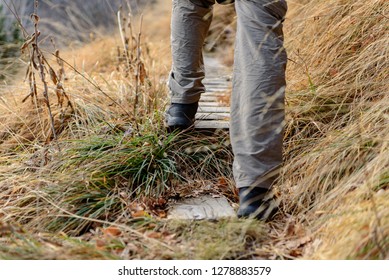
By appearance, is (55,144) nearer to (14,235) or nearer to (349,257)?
(14,235)

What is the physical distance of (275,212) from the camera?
2336 millimetres

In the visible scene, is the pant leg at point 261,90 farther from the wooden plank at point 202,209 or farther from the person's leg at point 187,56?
the person's leg at point 187,56

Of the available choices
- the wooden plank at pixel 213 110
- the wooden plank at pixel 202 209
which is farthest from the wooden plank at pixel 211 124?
the wooden plank at pixel 202 209

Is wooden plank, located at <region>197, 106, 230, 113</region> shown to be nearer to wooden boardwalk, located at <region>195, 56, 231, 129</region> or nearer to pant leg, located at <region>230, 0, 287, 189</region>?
wooden boardwalk, located at <region>195, 56, 231, 129</region>

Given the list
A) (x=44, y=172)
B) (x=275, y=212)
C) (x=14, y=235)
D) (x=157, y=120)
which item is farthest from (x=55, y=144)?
(x=275, y=212)

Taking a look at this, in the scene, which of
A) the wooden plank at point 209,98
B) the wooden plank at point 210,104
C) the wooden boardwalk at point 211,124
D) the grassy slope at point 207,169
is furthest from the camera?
the wooden plank at point 209,98

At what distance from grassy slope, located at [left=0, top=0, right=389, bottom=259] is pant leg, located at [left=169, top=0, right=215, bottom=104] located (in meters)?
0.20

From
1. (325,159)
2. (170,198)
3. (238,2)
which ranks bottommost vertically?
(170,198)

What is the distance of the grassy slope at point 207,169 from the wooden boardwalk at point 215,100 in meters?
0.12

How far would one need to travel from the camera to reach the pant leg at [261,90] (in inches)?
88.0

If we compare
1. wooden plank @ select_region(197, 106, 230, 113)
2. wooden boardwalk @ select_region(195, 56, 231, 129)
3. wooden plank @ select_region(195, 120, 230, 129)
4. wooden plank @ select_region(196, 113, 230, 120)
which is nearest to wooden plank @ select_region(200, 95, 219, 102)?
wooden boardwalk @ select_region(195, 56, 231, 129)

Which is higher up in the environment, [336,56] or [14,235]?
[336,56]
